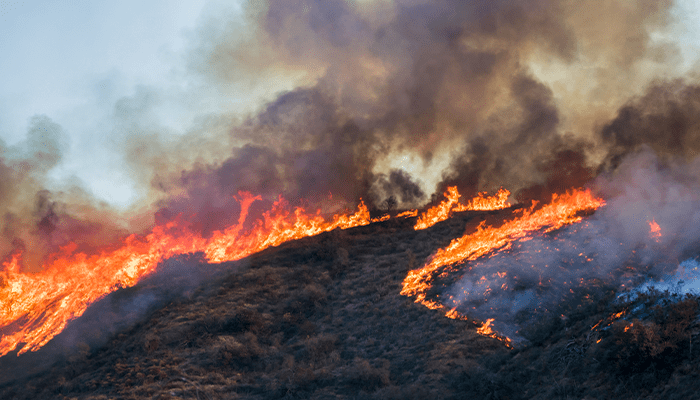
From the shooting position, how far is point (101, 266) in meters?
30.3

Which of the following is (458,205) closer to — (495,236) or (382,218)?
(382,218)

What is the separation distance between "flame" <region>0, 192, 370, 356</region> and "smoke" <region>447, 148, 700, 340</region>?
17.4 m

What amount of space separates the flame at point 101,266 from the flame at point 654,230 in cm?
2294

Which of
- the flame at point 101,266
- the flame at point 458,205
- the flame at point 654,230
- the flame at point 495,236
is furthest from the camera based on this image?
the flame at point 458,205

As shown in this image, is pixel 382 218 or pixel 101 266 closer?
pixel 101 266

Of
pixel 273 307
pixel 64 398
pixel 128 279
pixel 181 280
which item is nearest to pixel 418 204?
pixel 273 307

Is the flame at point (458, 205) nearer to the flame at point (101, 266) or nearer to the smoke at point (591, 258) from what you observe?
the flame at point (101, 266)

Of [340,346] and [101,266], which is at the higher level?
[101,266]

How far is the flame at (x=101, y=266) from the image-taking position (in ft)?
89.9

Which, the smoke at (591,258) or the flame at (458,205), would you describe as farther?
the flame at (458,205)

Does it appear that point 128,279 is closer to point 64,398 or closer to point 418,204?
point 64,398

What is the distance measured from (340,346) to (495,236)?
12.2m

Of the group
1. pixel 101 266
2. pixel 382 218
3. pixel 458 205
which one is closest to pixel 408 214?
pixel 382 218

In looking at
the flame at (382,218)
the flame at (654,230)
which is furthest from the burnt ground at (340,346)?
the flame at (382,218)
